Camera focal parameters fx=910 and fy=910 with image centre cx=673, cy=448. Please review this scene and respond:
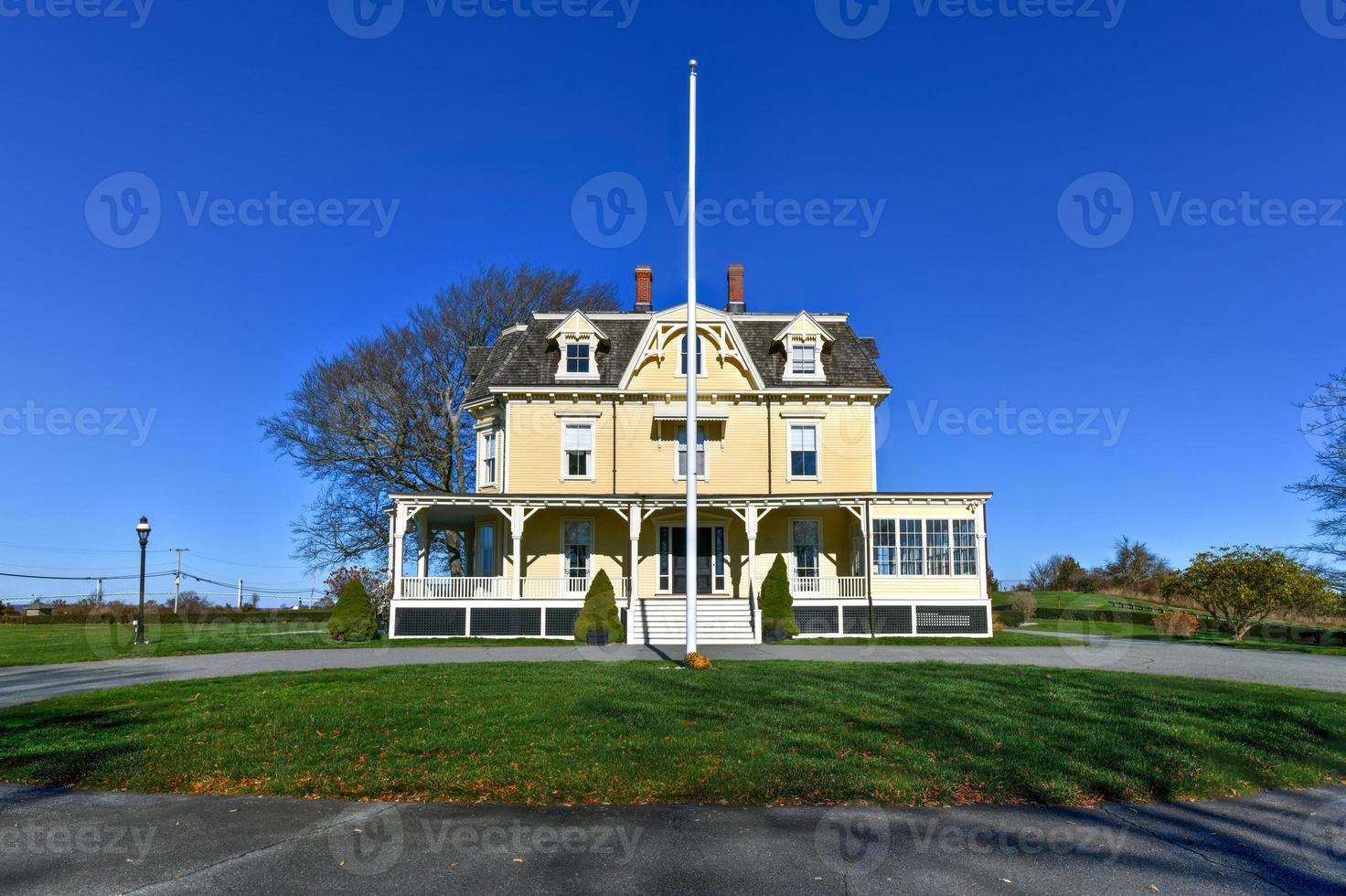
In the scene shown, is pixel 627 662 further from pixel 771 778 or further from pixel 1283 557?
pixel 1283 557

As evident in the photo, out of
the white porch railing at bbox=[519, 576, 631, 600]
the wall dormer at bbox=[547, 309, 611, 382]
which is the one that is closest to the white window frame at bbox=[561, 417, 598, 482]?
the wall dormer at bbox=[547, 309, 611, 382]

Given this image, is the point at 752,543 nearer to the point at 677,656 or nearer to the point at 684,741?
the point at 677,656

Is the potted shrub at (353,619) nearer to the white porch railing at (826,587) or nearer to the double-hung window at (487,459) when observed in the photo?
the double-hung window at (487,459)

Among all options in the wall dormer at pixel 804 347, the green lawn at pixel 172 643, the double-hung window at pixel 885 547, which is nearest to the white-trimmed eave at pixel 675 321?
the wall dormer at pixel 804 347

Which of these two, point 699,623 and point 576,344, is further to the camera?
point 576,344

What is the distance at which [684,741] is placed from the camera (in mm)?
8375

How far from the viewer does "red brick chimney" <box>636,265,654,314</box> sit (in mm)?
31438

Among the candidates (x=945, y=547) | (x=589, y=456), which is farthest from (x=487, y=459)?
(x=945, y=547)

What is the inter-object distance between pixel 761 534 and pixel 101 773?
21.2 meters

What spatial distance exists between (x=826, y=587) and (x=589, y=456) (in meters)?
7.99

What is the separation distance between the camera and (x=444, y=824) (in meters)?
6.15

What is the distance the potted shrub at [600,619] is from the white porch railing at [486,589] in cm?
148

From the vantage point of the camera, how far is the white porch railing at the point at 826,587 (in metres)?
24.9

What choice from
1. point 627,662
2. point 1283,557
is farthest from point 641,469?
point 1283,557
